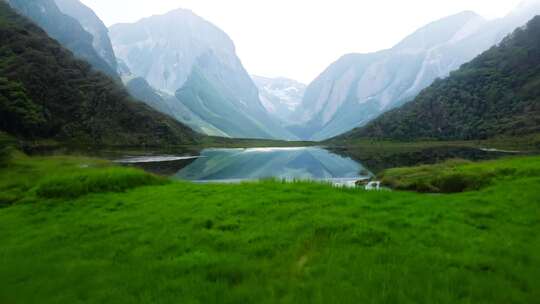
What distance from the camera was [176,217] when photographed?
49.2 feet

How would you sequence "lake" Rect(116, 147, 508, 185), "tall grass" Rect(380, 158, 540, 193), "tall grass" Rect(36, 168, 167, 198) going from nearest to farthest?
"tall grass" Rect(36, 168, 167, 198) < "tall grass" Rect(380, 158, 540, 193) < "lake" Rect(116, 147, 508, 185)

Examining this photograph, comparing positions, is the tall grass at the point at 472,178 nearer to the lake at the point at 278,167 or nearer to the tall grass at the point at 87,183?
the lake at the point at 278,167

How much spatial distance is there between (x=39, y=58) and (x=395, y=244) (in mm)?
209084

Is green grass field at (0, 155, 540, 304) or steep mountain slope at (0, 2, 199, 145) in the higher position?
steep mountain slope at (0, 2, 199, 145)

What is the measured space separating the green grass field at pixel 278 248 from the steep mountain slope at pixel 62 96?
466 ft

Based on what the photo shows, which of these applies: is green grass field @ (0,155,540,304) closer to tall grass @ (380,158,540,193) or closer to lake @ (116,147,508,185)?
tall grass @ (380,158,540,193)

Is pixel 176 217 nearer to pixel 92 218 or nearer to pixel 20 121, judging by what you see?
pixel 92 218

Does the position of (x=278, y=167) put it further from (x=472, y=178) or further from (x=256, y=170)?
(x=472, y=178)

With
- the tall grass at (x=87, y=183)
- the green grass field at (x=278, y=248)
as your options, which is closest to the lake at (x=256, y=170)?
the tall grass at (x=87, y=183)

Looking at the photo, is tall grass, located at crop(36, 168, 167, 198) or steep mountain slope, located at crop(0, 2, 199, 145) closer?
tall grass, located at crop(36, 168, 167, 198)

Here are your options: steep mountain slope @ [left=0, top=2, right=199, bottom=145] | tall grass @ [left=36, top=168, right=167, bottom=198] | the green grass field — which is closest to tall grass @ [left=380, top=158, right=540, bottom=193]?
the green grass field

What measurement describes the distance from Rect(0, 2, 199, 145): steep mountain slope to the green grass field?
142141 mm

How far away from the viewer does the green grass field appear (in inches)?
319

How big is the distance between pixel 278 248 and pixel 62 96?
19901 centimetres
